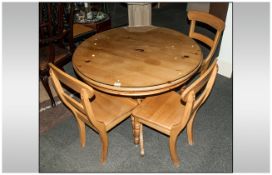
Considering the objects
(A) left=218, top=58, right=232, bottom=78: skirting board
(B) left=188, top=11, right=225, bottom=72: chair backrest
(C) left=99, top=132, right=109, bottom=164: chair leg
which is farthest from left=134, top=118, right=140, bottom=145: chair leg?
(A) left=218, top=58, right=232, bottom=78: skirting board

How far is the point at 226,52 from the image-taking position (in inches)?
117

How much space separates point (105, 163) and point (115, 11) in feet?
13.4

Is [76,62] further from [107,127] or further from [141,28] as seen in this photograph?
[141,28]

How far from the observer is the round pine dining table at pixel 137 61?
1.69m

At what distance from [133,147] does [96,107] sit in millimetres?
549

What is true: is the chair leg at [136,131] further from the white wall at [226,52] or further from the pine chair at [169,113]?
the white wall at [226,52]

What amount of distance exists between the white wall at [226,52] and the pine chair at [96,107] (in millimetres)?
1579

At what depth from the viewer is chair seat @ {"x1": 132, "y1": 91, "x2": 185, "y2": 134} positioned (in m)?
1.81

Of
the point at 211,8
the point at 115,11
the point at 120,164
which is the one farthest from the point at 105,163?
the point at 115,11

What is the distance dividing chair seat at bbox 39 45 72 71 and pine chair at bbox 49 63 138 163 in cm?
62

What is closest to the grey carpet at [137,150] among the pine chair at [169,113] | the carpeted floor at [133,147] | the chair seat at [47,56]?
the carpeted floor at [133,147]

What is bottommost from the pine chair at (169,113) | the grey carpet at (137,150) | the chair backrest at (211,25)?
the grey carpet at (137,150)

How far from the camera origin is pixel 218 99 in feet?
9.01

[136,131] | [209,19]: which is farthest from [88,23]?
[136,131]
